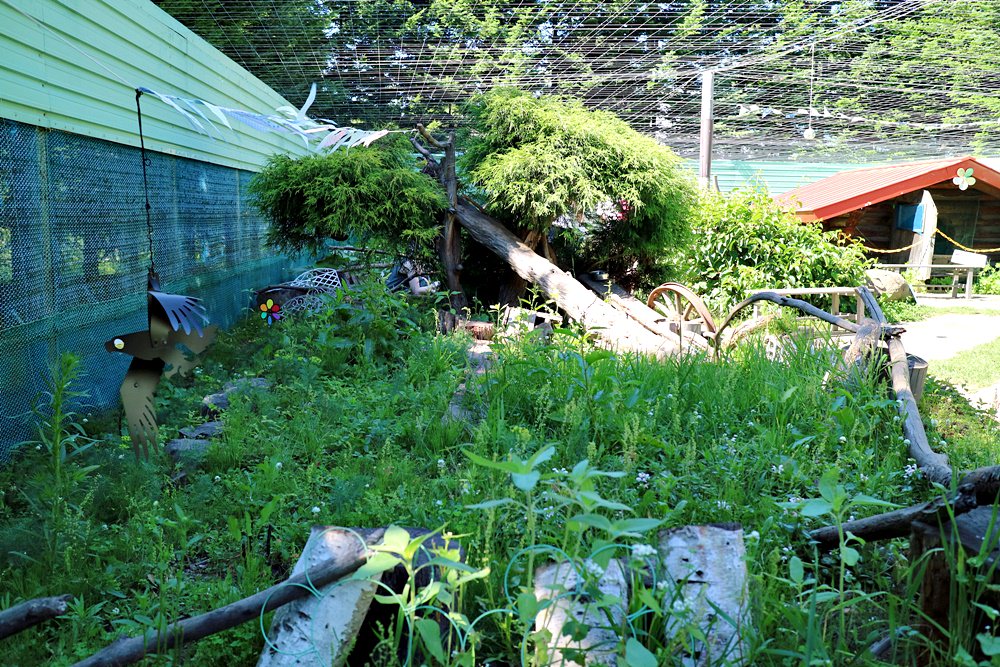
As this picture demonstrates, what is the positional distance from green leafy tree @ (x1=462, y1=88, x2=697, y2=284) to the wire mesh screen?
3144 mm

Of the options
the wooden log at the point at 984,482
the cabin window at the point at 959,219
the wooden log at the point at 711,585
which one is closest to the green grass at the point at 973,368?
the wooden log at the point at 984,482

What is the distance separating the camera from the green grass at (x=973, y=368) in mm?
7148

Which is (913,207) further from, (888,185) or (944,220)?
(944,220)

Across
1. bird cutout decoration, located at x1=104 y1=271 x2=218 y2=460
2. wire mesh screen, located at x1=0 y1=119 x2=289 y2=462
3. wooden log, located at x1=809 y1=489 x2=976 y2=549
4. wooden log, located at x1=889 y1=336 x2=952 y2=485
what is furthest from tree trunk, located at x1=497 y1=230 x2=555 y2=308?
wooden log, located at x1=809 y1=489 x2=976 y2=549

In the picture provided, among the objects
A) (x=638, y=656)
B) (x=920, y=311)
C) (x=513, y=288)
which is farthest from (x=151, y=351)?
(x=920, y=311)

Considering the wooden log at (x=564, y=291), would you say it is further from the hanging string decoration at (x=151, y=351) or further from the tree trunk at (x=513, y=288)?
the hanging string decoration at (x=151, y=351)

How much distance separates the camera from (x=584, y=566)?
199cm

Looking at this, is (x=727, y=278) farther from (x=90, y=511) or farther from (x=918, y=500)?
(x=90, y=511)

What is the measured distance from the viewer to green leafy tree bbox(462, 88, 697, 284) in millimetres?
8164

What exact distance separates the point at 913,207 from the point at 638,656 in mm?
16235

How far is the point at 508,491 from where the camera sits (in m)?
2.70

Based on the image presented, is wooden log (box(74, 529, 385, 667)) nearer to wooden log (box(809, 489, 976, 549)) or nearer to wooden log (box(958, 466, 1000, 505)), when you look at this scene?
wooden log (box(809, 489, 976, 549))

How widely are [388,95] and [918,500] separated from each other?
1531 cm

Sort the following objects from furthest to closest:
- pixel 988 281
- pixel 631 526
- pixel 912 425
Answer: pixel 988 281, pixel 912 425, pixel 631 526
